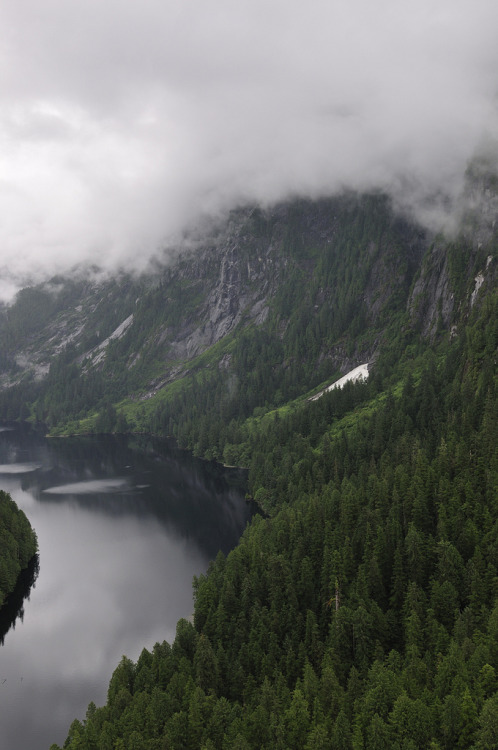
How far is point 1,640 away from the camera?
83312 millimetres

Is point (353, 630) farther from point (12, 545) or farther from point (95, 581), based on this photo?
point (12, 545)

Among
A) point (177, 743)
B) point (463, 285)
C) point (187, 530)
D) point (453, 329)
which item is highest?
point (463, 285)

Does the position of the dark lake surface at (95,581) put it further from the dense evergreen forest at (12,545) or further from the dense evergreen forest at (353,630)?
the dense evergreen forest at (353,630)

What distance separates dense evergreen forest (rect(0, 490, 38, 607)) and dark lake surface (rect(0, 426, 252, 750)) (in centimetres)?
276

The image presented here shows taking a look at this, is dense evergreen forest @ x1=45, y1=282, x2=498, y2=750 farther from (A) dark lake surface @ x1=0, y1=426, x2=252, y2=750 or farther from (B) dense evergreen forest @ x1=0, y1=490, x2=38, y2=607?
(B) dense evergreen forest @ x1=0, y1=490, x2=38, y2=607

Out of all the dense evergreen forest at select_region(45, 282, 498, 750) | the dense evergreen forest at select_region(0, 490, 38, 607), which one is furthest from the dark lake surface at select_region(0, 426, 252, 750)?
the dense evergreen forest at select_region(45, 282, 498, 750)

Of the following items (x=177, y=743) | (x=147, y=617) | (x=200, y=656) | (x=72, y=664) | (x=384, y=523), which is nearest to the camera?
(x=177, y=743)

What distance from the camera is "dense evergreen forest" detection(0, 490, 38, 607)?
9581 centimetres

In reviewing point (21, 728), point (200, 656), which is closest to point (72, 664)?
point (21, 728)

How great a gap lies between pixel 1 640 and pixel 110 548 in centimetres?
3769

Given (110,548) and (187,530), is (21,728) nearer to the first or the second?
(110,548)

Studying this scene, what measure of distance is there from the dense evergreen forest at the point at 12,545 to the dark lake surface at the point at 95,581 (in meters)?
2.76

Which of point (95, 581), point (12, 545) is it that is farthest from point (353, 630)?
point (12, 545)

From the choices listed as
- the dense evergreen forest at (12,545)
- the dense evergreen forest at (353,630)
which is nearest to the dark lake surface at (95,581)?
the dense evergreen forest at (12,545)
